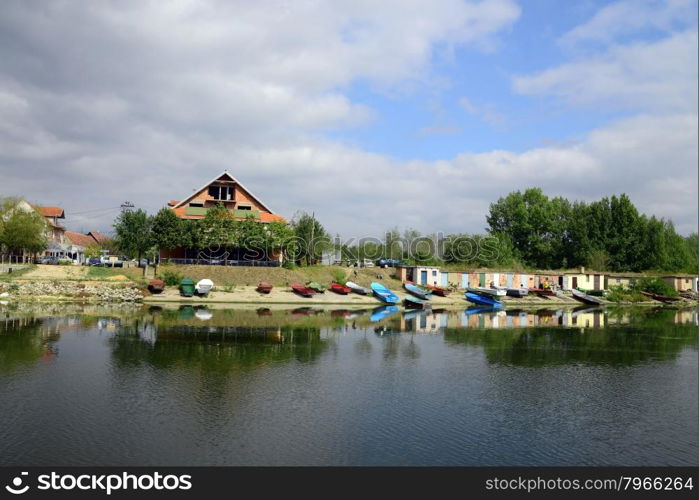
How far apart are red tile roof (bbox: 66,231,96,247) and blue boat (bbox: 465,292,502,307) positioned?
68.1 metres

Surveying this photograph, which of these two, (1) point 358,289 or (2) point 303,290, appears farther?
(1) point 358,289

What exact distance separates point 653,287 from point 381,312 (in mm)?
46183

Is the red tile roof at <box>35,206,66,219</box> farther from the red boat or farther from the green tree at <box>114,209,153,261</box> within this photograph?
the red boat

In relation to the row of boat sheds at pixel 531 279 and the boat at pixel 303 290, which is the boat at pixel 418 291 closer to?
the row of boat sheds at pixel 531 279

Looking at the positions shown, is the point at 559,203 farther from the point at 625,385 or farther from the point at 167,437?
the point at 167,437

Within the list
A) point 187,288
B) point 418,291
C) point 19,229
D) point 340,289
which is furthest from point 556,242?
point 19,229

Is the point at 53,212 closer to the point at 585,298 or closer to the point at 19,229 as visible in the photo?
the point at 19,229

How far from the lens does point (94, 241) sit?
105375 mm

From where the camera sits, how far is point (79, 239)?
98250mm

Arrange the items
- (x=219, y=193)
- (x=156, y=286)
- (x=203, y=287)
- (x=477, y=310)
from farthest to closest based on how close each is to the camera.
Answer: (x=219, y=193), (x=477, y=310), (x=203, y=287), (x=156, y=286)

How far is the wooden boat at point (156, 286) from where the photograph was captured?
50597mm

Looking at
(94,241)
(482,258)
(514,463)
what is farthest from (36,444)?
(94,241)

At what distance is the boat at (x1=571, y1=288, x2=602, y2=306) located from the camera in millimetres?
67438

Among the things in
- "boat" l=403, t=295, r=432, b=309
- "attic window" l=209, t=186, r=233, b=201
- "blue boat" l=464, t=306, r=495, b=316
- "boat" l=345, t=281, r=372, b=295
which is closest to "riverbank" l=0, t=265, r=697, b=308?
"boat" l=345, t=281, r=372, b=295
